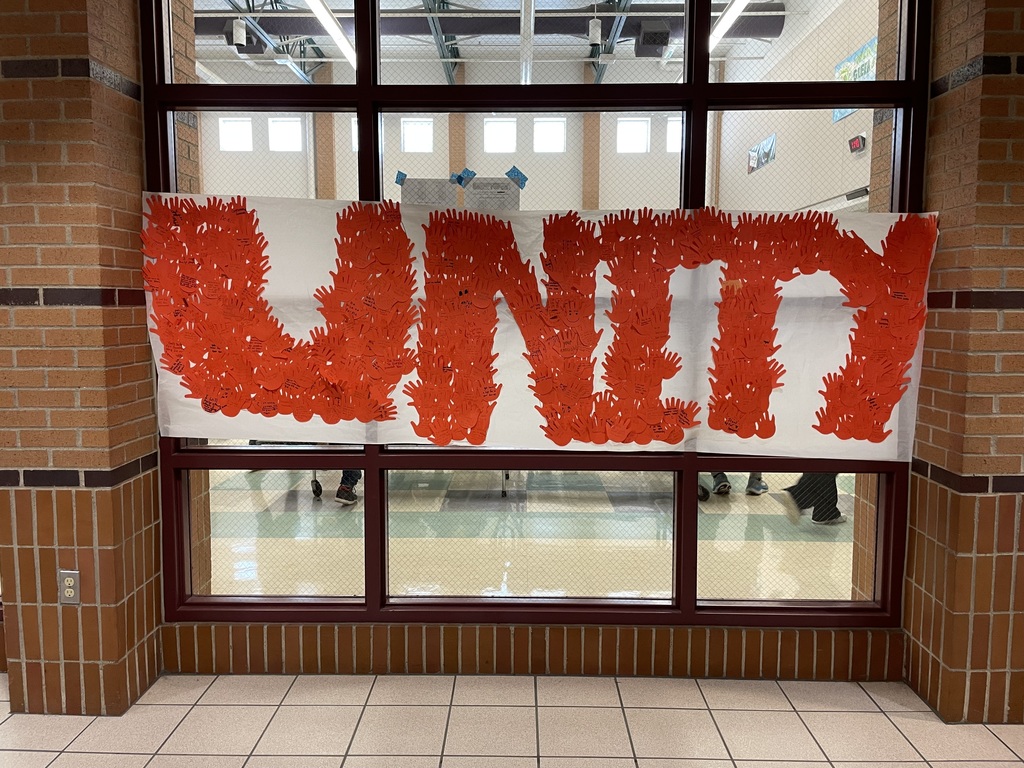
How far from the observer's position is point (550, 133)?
8.71 feet

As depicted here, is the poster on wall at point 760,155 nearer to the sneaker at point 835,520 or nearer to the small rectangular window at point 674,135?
the small rectangular window at point 674,135

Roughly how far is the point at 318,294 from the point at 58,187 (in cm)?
95

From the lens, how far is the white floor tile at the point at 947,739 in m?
2.23

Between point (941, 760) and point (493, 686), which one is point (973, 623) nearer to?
point (941, 760)

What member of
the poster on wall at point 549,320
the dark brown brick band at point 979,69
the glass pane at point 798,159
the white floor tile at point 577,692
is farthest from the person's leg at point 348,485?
the dark brown brick band at point 979,69

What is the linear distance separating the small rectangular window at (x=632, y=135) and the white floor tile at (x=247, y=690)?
256cm

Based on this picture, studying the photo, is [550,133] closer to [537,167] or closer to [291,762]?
[537,167]

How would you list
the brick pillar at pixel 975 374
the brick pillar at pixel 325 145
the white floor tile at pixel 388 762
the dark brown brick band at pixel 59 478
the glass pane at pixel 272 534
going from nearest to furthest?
the white floor tile at pixel 388 762 → the brick pillar at pixel 975 374 → the dark brown brick band at pixel 59 478 → the brick pillar at pixel 325 145 → the glass pane at pixel 272 534

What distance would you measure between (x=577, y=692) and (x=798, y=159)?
230cm

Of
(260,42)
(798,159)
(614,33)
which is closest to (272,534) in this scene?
(260,42)

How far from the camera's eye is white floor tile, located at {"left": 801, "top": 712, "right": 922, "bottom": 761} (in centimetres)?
223

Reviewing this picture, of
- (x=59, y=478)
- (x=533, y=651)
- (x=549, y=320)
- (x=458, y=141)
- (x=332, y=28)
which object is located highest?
(x=332, y=28)

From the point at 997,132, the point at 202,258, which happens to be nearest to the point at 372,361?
the point at 202,258

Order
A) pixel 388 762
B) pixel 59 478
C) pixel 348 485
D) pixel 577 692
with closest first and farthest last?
pixel 388 762
pixel 59 478
pixel 577 692
pixel 348 485
